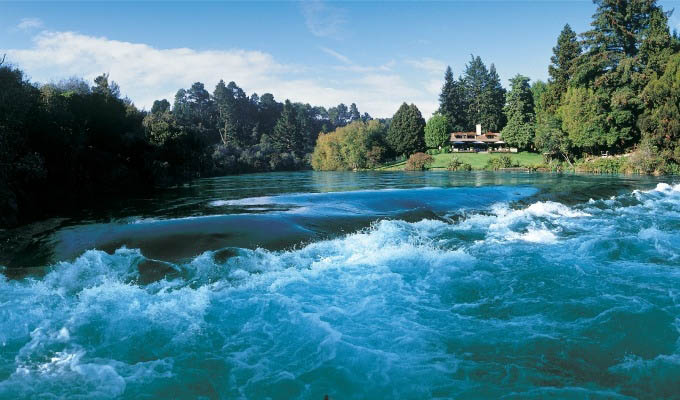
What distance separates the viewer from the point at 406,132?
94.2 metres

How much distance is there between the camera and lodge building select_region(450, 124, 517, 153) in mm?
94488

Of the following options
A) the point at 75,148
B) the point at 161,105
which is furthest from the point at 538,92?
the point at 161,105

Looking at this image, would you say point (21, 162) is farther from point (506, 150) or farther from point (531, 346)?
point (506, 150)

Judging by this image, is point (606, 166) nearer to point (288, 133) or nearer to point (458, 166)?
point (458, 166)

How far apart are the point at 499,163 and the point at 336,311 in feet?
227

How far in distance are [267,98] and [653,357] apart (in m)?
164

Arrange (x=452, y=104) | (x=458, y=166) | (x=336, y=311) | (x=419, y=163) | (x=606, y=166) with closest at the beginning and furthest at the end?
(x=336, y=311)
(x=606, y=166)
(x=458, y=166)
(x=419, y=163)
(x=452, y=104)

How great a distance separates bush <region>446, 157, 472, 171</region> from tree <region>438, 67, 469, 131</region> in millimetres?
36202

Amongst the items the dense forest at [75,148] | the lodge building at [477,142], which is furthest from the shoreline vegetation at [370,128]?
the lodge building at [477,142]

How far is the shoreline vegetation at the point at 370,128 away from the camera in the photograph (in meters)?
22.9

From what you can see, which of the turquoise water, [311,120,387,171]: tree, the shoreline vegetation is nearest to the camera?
the turquoise water

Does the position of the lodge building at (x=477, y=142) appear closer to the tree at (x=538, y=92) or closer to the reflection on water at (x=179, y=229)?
the tree at (x=538, y=92)

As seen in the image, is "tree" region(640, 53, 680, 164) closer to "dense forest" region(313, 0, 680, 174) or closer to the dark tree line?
"dense forest" region(313, 0, 680, 174)

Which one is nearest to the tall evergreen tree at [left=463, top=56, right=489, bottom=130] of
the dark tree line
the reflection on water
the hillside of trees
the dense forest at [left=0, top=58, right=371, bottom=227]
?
the dark tree line
